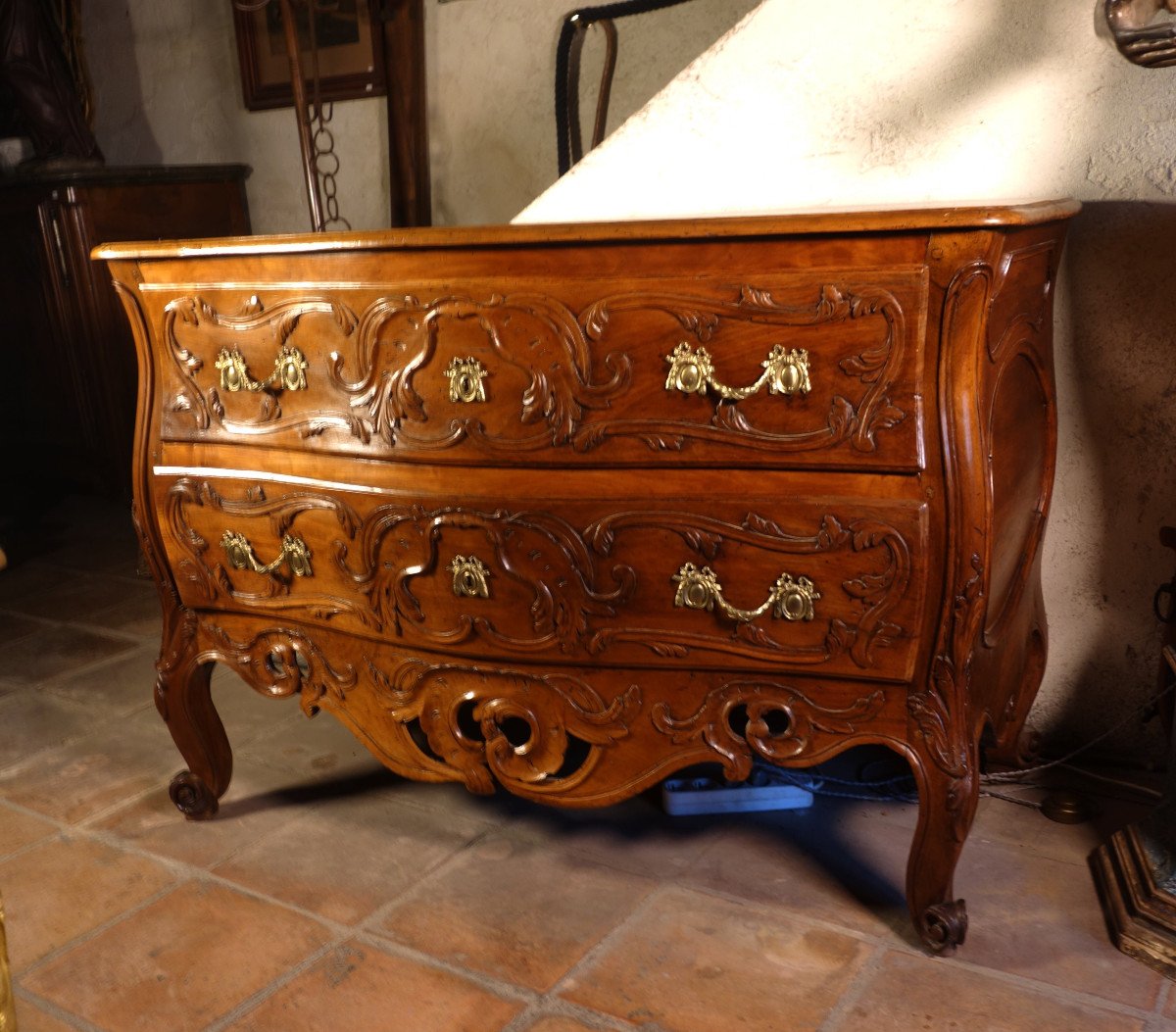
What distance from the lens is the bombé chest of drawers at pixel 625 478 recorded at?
1385 millimetres

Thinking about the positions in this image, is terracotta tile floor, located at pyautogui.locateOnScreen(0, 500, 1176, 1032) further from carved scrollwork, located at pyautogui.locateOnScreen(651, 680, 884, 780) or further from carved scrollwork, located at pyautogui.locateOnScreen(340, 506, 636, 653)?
carved scrollwork, located at pyautogui.locateOnScreen(340, 506, 636, 653)

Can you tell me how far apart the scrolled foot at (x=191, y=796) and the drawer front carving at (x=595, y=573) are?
0.44m

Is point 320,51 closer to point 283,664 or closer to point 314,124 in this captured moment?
point 314,124

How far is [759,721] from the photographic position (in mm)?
1550

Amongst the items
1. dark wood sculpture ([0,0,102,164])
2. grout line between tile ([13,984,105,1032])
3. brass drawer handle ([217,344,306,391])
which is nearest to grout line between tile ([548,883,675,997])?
grout line between tile ([13,984,105,1032])

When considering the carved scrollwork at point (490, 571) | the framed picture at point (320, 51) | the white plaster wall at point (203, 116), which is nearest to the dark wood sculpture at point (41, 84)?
the white plaster wall at point (203, 116)

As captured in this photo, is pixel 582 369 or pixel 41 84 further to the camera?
pixel 41 84

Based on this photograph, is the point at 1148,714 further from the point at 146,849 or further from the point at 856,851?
the point at 146,849

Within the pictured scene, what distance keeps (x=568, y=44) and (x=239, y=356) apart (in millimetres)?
1493

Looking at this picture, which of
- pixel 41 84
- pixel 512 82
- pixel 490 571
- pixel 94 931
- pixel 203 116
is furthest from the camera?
pixel 41 84

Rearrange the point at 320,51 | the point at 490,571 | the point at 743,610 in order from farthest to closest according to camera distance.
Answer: the point at 320,51 < the point at 490,571 < the point at 743,610

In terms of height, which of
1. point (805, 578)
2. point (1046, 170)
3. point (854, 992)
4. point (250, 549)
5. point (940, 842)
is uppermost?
point (1046, 170)

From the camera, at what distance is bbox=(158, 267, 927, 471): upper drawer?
54.4 inches

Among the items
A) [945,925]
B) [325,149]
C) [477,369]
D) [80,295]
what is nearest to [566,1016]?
[945,925]
